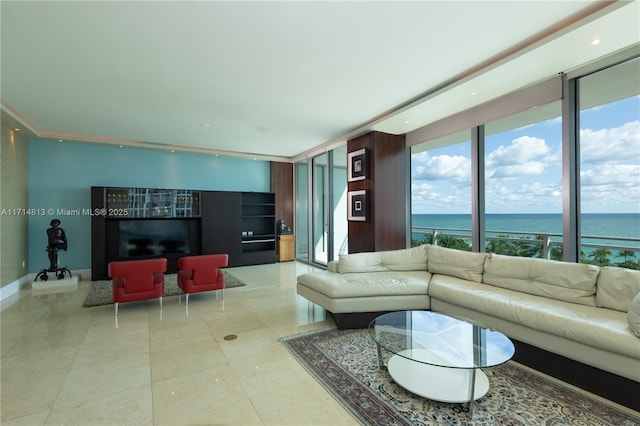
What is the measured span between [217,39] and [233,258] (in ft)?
18.8

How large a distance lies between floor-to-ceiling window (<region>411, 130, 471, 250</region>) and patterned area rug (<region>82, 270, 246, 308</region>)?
3.76 m

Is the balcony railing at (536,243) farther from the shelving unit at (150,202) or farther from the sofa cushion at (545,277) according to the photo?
the shelving unit at (150,202)

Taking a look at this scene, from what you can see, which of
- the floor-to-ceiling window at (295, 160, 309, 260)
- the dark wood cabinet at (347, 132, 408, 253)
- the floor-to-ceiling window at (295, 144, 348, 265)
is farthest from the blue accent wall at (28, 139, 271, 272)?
the dark wood cabinet at (347, 132, 408, 253)

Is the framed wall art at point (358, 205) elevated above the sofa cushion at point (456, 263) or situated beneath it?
elevated above

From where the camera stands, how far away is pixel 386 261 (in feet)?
14.6

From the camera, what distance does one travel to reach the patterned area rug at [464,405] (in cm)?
199

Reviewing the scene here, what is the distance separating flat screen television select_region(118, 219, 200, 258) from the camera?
21.9 ft

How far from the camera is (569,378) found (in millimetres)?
2393

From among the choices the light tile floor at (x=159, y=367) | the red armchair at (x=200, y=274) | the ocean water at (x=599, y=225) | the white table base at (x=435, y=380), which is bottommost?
the light tile floor at (x=159, y=367)

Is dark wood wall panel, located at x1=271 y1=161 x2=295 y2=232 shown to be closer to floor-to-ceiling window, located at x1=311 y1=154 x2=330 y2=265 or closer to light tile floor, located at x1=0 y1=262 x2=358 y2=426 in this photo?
floor-to-ceiling window, located at x1=311 y1=154 x2=330 y2=265

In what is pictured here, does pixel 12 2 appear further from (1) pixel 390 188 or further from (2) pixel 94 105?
(1) pixel 390 188

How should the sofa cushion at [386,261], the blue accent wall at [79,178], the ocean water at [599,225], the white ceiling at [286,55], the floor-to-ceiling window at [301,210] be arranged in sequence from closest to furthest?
the white ceiling at [286,55] < the ocean water at [599,225] < the sofa cushion at [386,261] < the blue accent wall at [79,178] < the floor-to-ceiling window at [301,210]

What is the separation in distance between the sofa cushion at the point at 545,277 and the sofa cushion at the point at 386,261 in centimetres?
97

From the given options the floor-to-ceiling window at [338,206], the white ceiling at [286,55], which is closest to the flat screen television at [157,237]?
the white ceiling at [286,55]
